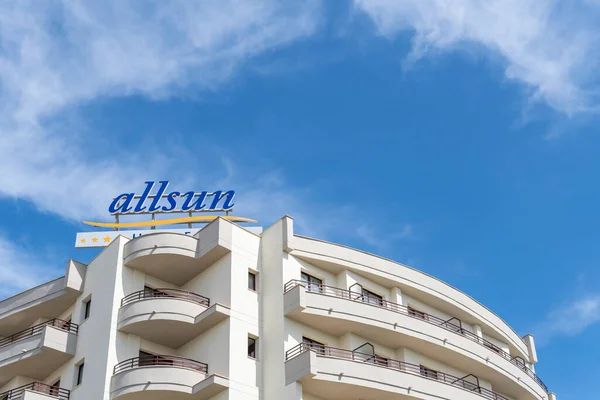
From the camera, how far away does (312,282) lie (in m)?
51.0

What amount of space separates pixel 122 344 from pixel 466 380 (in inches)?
869

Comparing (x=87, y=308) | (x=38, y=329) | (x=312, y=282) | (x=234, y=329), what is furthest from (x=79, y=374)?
(x=312, y=282)

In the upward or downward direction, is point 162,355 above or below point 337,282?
below

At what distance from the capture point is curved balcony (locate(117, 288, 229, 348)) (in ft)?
151

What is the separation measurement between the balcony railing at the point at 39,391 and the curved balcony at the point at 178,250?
26.0ft

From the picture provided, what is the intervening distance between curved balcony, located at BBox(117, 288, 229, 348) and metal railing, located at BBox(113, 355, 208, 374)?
1340mm

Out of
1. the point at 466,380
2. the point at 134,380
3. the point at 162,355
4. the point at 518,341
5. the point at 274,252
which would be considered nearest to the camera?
the point at 134,380

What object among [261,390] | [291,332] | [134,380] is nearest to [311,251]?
[291,332]

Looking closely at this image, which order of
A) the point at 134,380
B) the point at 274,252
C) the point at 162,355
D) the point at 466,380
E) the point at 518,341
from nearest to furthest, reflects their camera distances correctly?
the point at 134,380, the point at 162,355, the point at 274,252, the point at 466,380, the point at 518,341

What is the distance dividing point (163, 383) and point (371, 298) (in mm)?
14938

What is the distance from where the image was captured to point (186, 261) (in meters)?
49.1

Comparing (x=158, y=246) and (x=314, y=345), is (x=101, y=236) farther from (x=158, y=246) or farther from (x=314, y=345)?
(x=314, y=345)

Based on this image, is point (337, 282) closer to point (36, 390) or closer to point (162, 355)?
point (162, 355)

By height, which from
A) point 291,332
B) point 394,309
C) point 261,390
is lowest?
point 261,390
